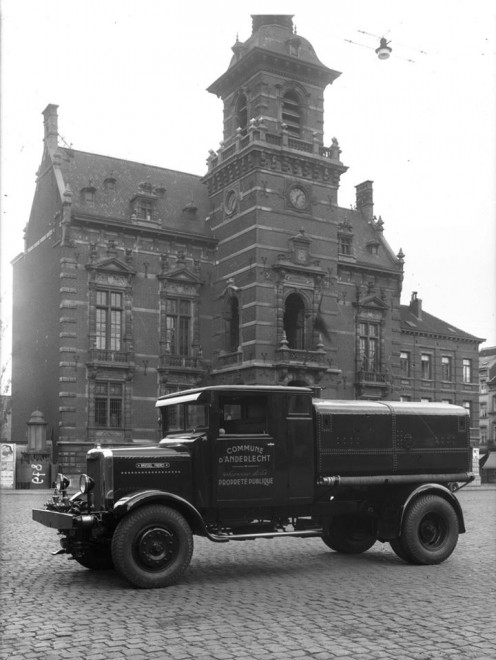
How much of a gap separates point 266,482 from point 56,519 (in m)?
2.80

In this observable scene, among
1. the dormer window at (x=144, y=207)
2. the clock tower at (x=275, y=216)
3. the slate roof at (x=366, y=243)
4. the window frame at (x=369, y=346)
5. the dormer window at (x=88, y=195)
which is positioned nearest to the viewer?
the clock tower at (x=275, y=216)

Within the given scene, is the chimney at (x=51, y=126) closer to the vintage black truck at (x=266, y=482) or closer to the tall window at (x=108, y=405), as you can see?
the tall window at (x=108, y=405)

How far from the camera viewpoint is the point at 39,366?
123 ft

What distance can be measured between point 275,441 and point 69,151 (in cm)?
3057

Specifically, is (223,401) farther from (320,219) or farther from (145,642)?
(320,219)

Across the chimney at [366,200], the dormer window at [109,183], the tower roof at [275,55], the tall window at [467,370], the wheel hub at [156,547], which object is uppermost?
the tower roof at [275,55]

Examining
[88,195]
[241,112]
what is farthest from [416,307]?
[88,195]

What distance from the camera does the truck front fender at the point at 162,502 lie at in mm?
9773

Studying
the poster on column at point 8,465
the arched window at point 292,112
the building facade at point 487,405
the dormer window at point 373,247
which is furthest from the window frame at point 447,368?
the building facade at point 487,405

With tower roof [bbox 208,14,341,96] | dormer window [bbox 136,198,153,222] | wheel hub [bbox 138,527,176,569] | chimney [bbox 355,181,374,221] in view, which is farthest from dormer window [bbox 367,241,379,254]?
wheel hub [bbox 138,527,176,569]

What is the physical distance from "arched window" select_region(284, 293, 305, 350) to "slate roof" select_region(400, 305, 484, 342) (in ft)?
42.6

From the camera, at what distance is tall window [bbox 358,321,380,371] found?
1651 inches

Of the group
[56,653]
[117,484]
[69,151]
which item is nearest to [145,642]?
[56,653]

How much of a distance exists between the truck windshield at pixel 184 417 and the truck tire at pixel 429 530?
11.1 feet
